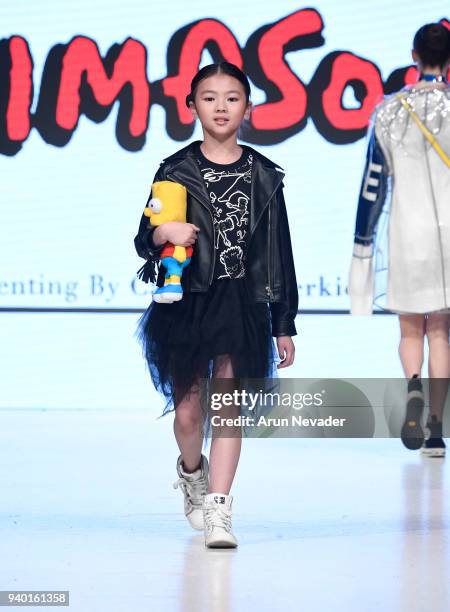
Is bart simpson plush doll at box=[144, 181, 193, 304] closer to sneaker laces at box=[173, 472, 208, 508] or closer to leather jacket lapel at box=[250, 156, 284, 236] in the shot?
leather jacket lapel at box=[250, 156, 284, 236]

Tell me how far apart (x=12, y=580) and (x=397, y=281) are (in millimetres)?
2232

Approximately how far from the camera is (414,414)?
4.17m

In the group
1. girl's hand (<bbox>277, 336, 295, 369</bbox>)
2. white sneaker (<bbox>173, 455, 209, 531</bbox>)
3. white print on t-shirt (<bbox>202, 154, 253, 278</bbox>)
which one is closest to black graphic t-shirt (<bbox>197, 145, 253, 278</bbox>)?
white print on t-shirt (<bbox>202, 154, 253, 278</bbox>)

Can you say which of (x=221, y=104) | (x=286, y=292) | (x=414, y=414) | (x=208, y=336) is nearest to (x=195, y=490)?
(x=208, y=336)

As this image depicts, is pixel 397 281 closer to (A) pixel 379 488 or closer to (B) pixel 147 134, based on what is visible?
(A) pixel 379 488

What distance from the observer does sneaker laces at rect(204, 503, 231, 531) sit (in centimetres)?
272

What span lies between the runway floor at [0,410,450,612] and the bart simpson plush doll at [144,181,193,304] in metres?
0.51

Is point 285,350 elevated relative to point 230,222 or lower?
lower

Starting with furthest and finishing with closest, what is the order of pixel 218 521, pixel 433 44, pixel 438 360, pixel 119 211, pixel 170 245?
pixel 119 211 → pixel 438 360 → pixel 433 44 → pixel 170 245 → pixel 218 521

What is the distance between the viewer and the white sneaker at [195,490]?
2.95 metres

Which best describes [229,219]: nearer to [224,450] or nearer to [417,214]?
[224,450]

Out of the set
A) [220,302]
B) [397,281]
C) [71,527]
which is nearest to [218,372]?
[220,302]

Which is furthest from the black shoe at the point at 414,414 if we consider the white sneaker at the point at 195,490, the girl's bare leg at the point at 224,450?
the girl's bare leg at the point at 224,450

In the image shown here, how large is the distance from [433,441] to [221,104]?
1721 millimetres
